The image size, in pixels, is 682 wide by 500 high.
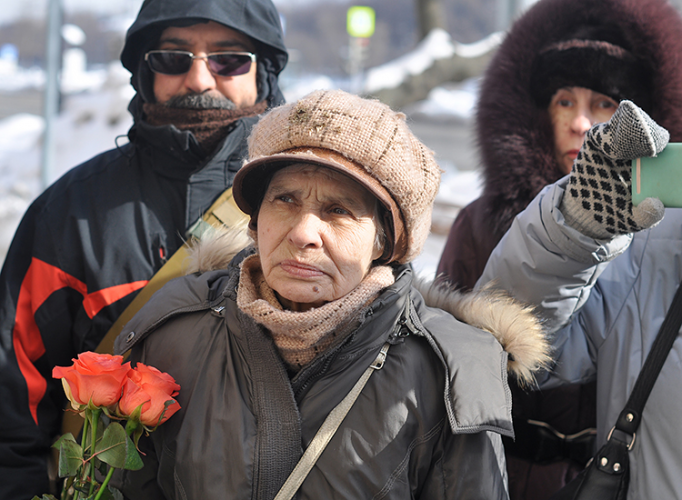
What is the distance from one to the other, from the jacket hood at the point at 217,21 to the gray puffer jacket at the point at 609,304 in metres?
1.22

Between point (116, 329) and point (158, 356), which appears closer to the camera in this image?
point (158, 356)

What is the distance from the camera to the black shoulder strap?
5.40 feet

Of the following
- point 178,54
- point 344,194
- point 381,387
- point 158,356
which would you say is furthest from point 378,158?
point 178,54

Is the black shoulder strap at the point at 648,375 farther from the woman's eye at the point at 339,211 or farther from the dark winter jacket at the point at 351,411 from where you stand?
the woman's eye at the point at 339,211

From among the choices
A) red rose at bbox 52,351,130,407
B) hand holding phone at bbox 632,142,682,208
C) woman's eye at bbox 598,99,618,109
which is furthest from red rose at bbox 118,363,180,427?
woman's eye at bbox 598,99,618,109

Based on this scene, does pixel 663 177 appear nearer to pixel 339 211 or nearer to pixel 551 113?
pixel 339 211

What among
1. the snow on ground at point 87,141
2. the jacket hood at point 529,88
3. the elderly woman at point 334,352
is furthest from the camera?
the snow on ground at point 87,141

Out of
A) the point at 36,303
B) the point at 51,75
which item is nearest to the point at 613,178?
the point at 36,303

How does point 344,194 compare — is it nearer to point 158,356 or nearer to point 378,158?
point 378,158

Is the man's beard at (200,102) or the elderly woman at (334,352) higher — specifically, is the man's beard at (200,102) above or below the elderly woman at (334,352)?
above

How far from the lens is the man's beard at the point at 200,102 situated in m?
2.27

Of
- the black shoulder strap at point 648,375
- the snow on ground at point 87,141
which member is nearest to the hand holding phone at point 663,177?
the black shoulder strap at point 648,375

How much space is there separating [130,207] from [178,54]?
0.60 m

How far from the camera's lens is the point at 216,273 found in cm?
187
